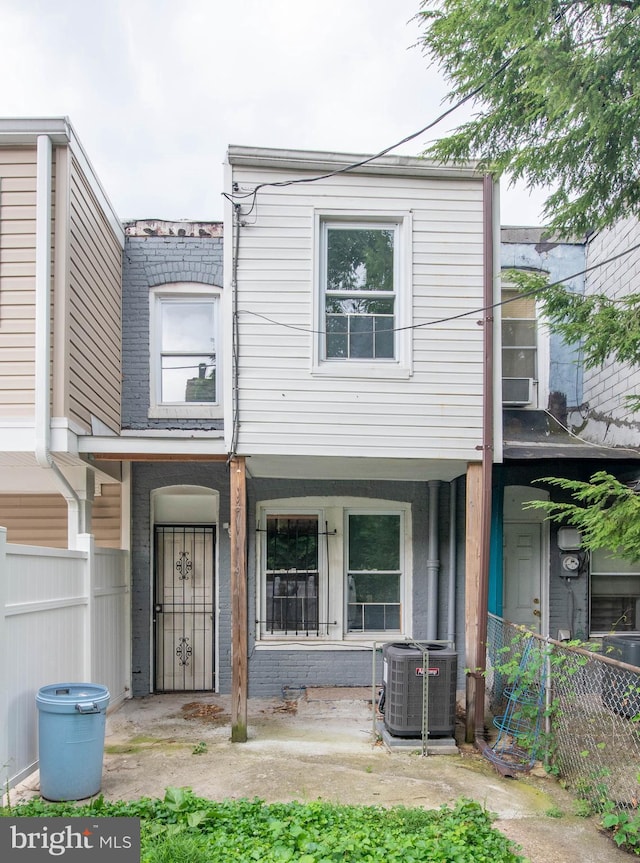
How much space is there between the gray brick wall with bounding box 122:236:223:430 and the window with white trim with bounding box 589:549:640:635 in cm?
572

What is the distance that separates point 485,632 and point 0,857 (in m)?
4.29

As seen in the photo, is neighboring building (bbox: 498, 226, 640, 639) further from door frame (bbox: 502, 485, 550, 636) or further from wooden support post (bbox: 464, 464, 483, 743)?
wooden support post (bbox: 464, 464, 483, 743)

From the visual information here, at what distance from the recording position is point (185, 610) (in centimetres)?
828

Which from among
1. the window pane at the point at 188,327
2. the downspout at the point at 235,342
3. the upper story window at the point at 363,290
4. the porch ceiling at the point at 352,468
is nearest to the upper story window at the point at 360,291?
the upper story window at the point at 363,290

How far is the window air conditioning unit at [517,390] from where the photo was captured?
28.1ft

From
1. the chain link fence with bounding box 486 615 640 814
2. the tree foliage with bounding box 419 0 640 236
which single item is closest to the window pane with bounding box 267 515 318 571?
the chain link fence with bounding box 486 615 640 814

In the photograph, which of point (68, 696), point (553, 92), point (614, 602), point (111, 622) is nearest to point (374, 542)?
point (614, 602)

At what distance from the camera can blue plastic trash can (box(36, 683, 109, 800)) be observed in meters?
4.82

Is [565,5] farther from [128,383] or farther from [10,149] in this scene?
[128,383]

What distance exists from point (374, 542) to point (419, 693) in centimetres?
251

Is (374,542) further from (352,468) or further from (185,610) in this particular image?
(185,610)

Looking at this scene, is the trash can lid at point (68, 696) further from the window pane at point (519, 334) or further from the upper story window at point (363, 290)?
the window pane at point (519, 334)

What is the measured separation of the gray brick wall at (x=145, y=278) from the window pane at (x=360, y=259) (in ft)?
7.37

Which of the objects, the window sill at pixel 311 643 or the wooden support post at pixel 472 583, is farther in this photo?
the window sill at pixel 311 643
